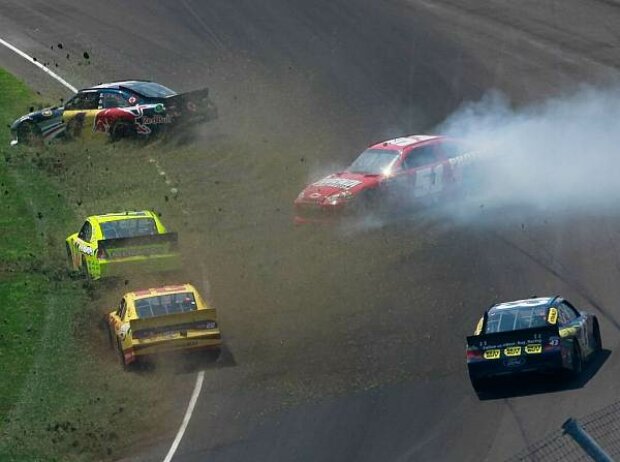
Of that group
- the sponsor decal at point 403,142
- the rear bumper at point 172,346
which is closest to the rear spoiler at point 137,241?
the rear bumper at point 172,346

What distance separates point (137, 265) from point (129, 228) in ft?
5.51

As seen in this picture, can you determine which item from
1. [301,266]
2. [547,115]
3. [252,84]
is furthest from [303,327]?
[252,84]

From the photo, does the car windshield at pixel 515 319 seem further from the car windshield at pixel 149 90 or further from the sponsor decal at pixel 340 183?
the car windshield at pixel 149 90

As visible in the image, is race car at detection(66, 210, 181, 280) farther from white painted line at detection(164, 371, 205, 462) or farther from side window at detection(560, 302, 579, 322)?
side window at detection(560, 302, 579, 322)

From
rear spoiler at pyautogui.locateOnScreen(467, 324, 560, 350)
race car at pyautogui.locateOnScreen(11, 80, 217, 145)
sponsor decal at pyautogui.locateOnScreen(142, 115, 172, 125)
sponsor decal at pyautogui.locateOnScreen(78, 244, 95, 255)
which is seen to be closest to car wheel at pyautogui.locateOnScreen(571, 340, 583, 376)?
rear spoiler at pyautogui.locateOnScreen(467, 324, 560, 350)

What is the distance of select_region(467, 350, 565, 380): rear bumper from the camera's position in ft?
63.3

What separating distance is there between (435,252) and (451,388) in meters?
6.53

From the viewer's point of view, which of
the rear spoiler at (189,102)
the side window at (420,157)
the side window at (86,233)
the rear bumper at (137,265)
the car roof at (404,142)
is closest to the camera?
the rear bumper at (137,265)

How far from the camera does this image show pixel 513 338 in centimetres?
1945

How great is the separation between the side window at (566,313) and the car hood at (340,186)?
26.1ft

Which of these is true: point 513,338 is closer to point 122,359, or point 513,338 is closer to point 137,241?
point 122,359

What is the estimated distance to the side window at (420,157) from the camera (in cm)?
2873

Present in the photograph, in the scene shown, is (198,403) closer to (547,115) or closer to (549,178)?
(549,178)

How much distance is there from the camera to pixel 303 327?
24.0 m
